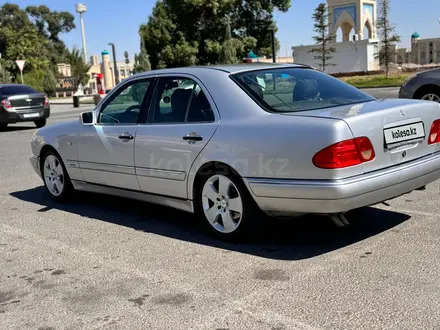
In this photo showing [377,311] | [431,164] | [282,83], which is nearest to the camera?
[377,311]

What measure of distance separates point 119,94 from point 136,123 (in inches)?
23.8

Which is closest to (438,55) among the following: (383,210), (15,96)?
(15,96)

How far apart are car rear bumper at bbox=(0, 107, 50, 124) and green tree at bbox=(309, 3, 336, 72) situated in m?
27.0

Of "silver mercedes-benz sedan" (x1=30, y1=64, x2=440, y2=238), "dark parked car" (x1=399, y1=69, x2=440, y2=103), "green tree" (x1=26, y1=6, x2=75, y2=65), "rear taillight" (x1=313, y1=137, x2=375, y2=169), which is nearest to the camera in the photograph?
"rear taillight" (x1=313, y1=137, x2=375, y2=169)

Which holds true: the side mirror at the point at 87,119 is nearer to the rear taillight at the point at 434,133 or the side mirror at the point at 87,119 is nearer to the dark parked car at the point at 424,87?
the rear taillight at the point at 434,133

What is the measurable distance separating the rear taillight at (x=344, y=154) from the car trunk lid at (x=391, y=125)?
0.19ft

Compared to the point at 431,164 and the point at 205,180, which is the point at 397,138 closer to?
the point at 431,164

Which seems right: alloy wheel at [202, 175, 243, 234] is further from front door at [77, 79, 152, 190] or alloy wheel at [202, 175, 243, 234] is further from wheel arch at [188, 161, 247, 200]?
front door at [77, 79, 152, 190]

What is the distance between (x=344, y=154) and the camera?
3908mm

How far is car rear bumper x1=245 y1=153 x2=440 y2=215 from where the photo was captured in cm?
395

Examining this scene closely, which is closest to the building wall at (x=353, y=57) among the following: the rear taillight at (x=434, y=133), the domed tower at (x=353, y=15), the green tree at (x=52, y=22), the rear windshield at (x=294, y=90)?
the domed tower at (x=353, y=15)

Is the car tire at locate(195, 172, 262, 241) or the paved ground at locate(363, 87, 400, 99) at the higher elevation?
the paved ground at locate(363, 87, 400, 99)

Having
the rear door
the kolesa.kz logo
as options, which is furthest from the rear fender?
the rear door

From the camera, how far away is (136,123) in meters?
5.42
